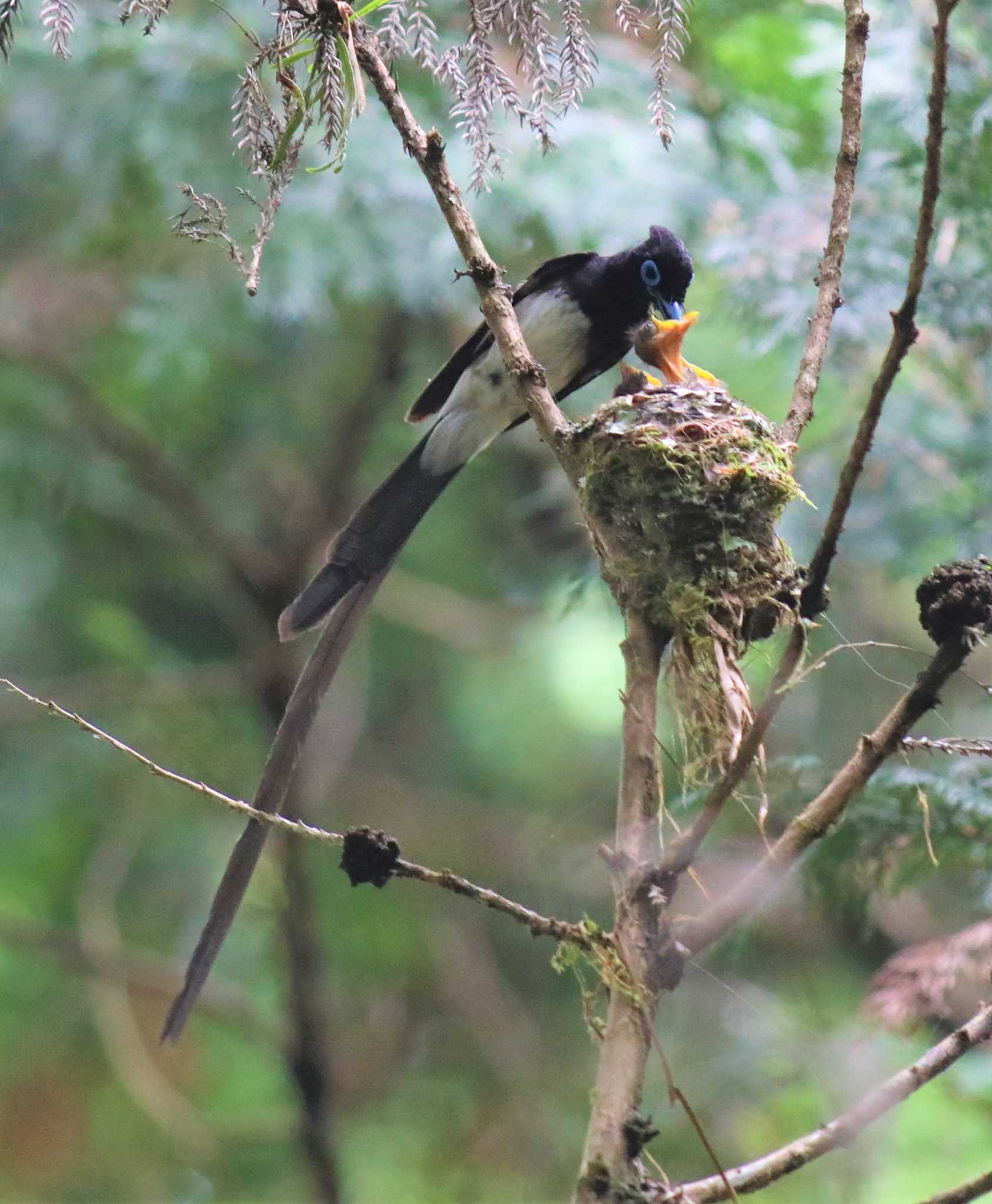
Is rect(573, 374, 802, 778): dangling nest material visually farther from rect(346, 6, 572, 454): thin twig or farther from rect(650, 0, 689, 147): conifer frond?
rect(650, 0, 689, 147): conifer frond

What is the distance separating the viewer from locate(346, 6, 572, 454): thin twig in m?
1.92

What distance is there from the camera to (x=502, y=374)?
3.57 m

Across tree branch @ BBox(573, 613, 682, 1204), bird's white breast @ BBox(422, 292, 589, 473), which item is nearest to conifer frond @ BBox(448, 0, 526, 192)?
tree branch @ BBox(573, 613, 682, 1204)

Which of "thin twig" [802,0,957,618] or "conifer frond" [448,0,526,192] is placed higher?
"conifer frond" [448,0,526,192]

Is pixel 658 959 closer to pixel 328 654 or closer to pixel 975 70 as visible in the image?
pixel 328 654

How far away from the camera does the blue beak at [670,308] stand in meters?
3.47

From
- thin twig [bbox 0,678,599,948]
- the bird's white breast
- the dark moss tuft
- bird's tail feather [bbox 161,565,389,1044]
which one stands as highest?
the bird's white breast

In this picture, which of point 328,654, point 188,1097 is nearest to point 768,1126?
point 188,1097

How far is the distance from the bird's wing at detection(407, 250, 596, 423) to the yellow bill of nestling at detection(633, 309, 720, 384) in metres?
0.40

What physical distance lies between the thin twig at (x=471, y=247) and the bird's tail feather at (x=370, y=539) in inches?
30.4

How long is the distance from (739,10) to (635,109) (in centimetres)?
67

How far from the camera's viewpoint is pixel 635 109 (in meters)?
4.72

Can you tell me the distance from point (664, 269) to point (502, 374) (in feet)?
1.56

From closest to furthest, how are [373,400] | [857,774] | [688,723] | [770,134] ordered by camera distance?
1. [857,774]
2. [688,723]
3. [770,134]
4. [373,400]
